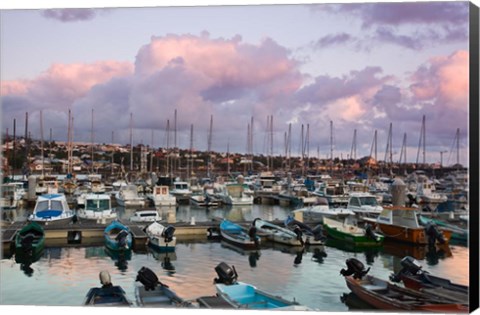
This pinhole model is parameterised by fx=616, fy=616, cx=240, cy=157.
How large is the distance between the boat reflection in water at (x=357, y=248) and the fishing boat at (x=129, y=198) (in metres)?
11.9

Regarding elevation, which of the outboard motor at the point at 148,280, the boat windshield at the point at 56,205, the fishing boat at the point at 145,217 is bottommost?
the outboard motor at the point at 148,280

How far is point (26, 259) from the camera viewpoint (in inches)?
540

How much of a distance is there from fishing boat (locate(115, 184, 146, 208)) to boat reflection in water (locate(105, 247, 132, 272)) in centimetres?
1145

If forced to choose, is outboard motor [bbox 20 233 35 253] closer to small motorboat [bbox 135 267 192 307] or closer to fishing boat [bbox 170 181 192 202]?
small motorboat [bbox 135 267 192 307]

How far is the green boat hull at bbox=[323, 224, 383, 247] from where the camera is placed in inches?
638

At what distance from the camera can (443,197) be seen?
67.6 ft

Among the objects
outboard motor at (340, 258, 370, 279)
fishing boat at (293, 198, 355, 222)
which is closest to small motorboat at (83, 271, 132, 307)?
outboard motor at (340, 258, 370, 279)

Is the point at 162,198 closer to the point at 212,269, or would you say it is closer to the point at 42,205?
the point at 42,205

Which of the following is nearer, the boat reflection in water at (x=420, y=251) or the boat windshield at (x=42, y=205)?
the boat reflection in water at (x=420, y=251)

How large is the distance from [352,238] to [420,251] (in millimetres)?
1862

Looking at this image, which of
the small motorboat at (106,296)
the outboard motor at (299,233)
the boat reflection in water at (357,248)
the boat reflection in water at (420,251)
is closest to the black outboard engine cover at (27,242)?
the small motorboat at (106,296)

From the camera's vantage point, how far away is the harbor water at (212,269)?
10.2m

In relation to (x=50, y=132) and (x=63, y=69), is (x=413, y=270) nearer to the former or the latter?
(x=63, y=69)

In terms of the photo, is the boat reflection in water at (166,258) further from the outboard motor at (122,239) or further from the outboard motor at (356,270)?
the outboard motor at (356,270)
